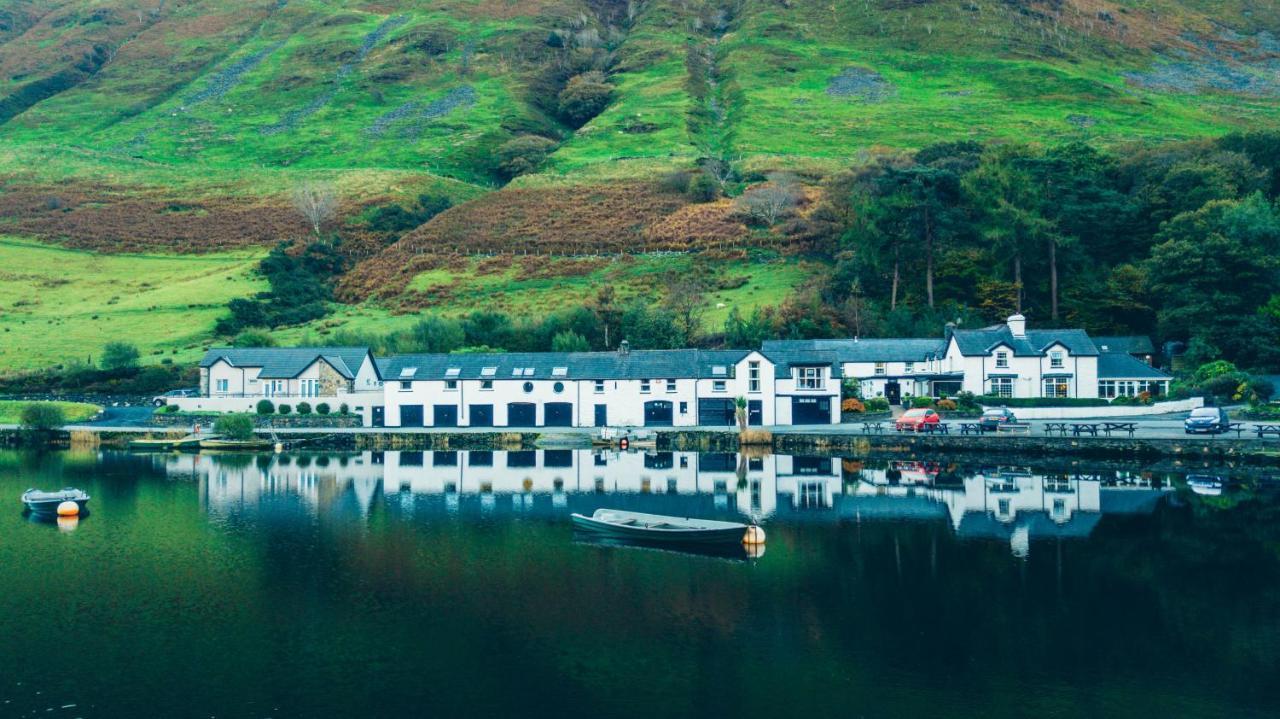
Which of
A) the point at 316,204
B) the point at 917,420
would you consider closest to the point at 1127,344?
the point at 917,420

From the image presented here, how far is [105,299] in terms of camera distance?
10919cm

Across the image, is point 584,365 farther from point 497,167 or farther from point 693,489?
point 497,167

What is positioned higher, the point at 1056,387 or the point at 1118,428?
the point at 1056,387

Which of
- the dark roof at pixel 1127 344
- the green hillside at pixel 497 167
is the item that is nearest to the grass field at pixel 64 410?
the green hillside at pixel 497 167

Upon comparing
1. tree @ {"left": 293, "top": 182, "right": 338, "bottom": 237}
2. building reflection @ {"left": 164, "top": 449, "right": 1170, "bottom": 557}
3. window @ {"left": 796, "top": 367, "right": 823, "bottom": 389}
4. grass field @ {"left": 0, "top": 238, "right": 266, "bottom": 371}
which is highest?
tree @ {"left": 293, "top": 182, "right": 338, "bottom": 237}

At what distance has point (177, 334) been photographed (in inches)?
3765

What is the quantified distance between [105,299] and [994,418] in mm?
90891

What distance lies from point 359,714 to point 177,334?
84333 millimetres

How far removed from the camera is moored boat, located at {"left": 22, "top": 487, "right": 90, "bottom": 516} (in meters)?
41.8

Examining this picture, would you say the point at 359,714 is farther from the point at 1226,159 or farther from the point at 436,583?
the point at 1226,159

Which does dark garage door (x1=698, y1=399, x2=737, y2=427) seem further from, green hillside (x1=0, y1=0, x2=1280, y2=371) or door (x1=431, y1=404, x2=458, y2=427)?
green hillside (x1=0, y1=0, x2=1280, y2=371)

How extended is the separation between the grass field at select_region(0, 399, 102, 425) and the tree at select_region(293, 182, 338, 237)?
60.1 metres

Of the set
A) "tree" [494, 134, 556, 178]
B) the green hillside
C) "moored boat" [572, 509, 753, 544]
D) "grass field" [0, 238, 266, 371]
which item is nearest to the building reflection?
"moored boat" [572, 509, 753, 544]

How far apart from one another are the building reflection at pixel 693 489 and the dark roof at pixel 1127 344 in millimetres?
32390
